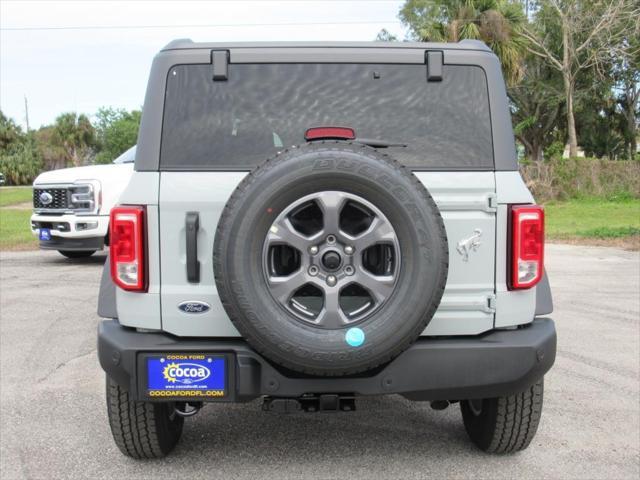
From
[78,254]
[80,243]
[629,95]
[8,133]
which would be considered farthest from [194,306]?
[8,133]

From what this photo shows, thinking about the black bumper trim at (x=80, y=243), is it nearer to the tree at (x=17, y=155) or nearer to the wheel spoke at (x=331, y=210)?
the wheel spoke at (x=331, y=210)

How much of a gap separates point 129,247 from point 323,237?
2.87 ft

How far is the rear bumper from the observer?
9.89ft

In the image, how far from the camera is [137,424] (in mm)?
3420

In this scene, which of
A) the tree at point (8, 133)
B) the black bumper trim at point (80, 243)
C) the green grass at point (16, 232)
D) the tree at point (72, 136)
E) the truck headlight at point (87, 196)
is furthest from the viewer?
the tree at point (72, 136)

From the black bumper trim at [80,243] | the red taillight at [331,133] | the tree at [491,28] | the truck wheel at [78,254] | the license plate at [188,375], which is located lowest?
the truck wheel at [78,254]

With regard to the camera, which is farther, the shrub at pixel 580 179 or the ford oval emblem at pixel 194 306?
the shrub at pixel 580 179

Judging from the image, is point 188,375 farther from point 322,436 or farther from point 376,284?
point 322,436

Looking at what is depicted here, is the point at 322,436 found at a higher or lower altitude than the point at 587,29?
lower

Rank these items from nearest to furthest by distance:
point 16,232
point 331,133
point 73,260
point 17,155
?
1. point 331,133
2. point 73,260
3. point 16,232
4. point 17,155

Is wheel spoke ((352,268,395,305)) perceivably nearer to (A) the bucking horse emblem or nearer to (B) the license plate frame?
(A) the bucking horse emblem

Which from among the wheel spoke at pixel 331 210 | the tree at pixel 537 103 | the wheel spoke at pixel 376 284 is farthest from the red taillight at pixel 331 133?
the tree at pixel 537 103

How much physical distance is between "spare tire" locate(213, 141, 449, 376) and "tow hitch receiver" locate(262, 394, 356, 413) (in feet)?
0.95

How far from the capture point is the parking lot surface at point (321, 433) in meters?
3.47
